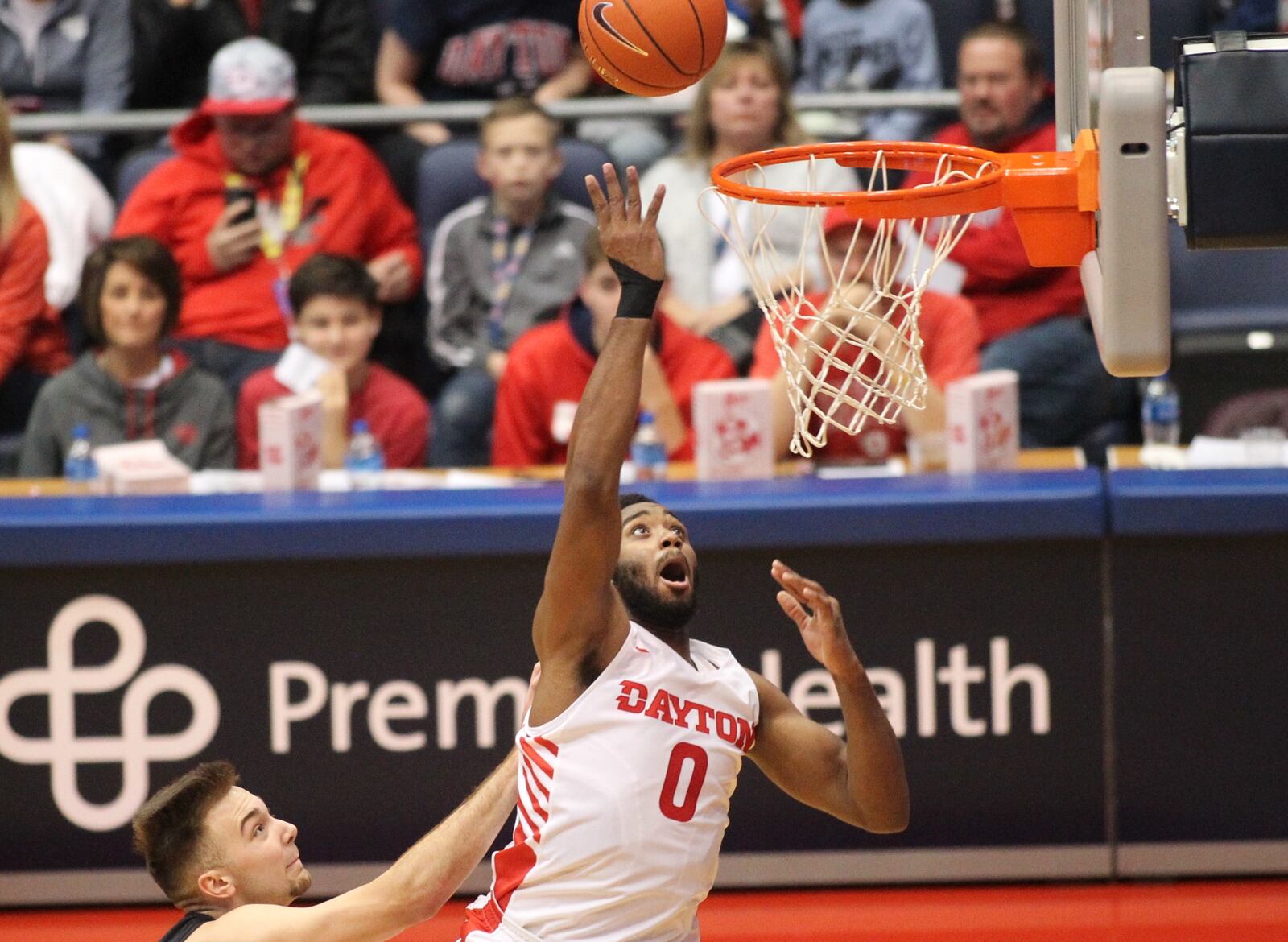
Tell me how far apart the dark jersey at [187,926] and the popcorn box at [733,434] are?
2.53 m

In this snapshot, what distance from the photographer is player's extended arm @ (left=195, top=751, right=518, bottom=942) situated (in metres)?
3.45

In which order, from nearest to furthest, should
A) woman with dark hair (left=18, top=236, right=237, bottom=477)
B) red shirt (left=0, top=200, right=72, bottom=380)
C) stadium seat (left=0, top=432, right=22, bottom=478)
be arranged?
woman with dark hair (left=18, top=236, right=237, bottom=477), stadium seat (left=0, top=432, right=22, bottom=478), red shirt (left=0, top=200, right=72, bottom=380)

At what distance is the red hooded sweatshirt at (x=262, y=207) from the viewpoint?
290 inches

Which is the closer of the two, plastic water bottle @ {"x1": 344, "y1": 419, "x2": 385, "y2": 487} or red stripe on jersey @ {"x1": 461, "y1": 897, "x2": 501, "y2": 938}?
red stripe on jersey @ {"x1": 461, "y1": 897, "x2": 501, "y2": 938}

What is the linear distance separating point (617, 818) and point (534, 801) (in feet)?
0.57

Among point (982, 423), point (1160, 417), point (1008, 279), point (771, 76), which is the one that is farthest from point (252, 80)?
point (1160, 417)

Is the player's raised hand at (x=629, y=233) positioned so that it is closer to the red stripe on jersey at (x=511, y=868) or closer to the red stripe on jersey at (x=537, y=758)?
the red stripe on jersey at (x=537, y=758)

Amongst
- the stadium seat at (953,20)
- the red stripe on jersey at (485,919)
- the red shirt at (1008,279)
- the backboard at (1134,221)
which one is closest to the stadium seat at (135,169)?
the red shirt at (1008,279)

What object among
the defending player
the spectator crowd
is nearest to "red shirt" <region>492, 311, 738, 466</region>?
the spectator crowd

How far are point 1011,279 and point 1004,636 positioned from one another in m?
2.15

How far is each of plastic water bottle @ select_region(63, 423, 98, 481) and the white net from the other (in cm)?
234

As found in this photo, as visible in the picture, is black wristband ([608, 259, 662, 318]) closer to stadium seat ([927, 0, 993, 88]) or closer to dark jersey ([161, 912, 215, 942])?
dark jersey ([161, 912, 215, 942])

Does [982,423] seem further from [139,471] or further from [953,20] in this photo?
[953,20]

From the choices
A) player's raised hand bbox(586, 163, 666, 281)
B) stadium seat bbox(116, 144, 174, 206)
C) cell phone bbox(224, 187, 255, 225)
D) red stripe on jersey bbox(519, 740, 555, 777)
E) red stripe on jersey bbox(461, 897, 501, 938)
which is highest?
stadium seat bbox(116, 144, 174, 206)
